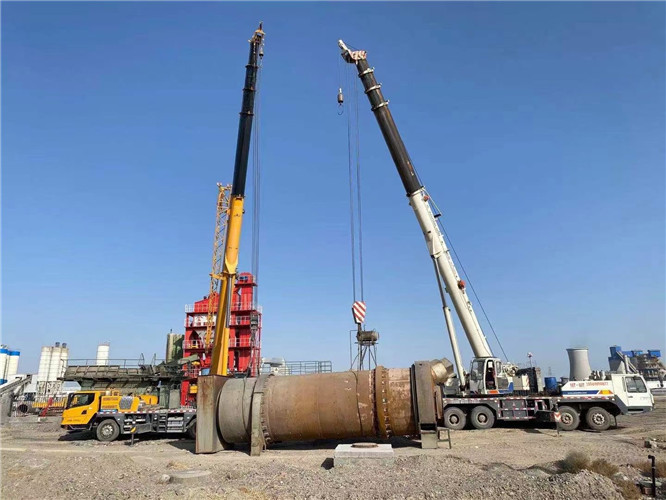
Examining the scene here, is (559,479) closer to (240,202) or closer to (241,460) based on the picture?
(241,460)

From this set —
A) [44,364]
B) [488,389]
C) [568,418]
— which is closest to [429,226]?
[488,389]

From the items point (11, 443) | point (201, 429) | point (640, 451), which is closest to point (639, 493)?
point (640, 451)

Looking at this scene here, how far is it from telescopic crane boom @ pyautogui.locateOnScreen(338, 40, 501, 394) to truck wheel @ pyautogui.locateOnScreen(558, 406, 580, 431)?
3518mm

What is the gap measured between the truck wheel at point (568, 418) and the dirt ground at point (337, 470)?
0.94 metres

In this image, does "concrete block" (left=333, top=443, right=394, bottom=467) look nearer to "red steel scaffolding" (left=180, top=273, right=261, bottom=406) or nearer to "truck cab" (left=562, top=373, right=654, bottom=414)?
"truck cab" (left=562, top=373, right=654, bottom=414)

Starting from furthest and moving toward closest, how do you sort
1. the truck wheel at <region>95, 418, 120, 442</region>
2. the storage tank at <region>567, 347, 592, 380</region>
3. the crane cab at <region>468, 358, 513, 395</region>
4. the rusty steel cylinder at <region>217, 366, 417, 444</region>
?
the storage tank at <region>567, 347, 592, 380</region> → the truck wheel at <region>95, 418, 120, 442</region> → the crane cab at <region>468, 358, 513, 395</region> → the rusty steel cylinder at <region>217, 366, 417, 444</region>

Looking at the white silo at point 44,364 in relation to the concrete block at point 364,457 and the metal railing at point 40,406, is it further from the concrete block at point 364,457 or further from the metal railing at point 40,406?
the concrete block at point 364,457

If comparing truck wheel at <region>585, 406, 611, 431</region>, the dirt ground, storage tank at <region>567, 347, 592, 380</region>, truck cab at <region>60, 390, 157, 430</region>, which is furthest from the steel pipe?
storage tank at <region>567, 347, 592, 380</region>

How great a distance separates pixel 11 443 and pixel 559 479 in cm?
2333

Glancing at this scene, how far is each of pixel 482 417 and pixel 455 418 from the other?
3.91 feet

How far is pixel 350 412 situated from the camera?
16281 millimetres

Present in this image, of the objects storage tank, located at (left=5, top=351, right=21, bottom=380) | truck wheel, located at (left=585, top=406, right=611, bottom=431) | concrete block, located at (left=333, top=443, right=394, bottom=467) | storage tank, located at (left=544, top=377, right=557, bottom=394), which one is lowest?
concrete block, located at (left=333, top=443, right=394, bottom=467)

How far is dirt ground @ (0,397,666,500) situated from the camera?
407 inches

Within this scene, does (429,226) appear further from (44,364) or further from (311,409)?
(44,364)
